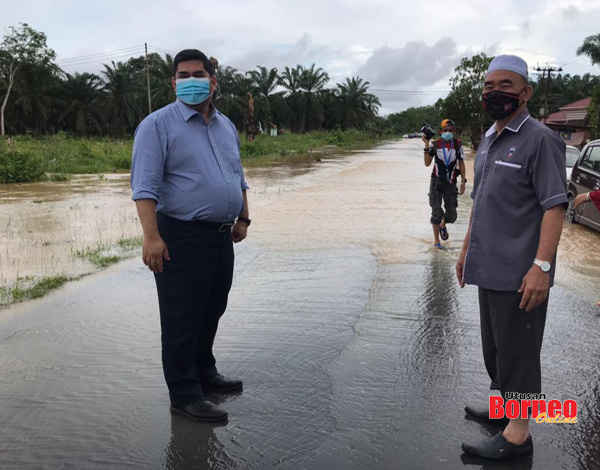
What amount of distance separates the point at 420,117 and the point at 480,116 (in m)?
117

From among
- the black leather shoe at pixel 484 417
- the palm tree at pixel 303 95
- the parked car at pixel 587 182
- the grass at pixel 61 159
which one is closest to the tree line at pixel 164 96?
the palm tree at pixel 303 95

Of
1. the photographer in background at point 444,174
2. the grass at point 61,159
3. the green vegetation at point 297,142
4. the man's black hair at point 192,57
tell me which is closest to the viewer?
the man's black hair at point 192,57

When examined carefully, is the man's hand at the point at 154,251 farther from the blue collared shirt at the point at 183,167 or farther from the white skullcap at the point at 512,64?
the white skullcap at the point at 512,64

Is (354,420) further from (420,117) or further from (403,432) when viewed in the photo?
(420,117)

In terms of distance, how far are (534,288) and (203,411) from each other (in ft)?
6.09

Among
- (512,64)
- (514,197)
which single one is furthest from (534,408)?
(512,64)

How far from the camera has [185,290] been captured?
10.3 feet

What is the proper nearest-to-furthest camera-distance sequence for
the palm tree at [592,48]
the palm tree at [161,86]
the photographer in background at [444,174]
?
1. the photographer in background at [444,174]
2. the palm tree at [592,48]
3. the palm tree at [161,86]

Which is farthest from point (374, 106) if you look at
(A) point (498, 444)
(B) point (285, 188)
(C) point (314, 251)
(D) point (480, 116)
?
(A) point (498, 444)

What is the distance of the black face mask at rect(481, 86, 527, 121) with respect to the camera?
107 inches

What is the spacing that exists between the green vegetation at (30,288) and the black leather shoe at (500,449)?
4.69 metres

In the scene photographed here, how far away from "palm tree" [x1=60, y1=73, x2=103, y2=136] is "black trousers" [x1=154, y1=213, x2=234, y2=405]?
56.1m

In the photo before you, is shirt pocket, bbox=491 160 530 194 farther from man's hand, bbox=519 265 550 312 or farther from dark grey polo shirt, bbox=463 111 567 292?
man's hand, bbox=519 265 550 312

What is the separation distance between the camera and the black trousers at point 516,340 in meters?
2.67
